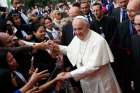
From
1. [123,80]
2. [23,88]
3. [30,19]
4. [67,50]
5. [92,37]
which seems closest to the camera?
[23,88]

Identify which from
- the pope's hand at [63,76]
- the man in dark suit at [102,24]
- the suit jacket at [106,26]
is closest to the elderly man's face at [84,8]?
the man in dark suit at [102,24]

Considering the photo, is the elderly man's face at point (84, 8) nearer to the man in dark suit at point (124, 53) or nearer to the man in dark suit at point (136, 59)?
the man in dark suit at point (124, 53)

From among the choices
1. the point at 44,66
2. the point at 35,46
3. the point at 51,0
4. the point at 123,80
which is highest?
the point at 35,46

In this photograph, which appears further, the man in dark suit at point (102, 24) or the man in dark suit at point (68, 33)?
the man in dark suit at point (102, 24)

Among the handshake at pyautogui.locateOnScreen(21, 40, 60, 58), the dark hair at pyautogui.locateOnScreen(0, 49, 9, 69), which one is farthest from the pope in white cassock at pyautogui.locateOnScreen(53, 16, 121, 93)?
the dark hair at pyautogui.locateOnScreen(0, 49, 9, 69)

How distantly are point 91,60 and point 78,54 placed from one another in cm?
33

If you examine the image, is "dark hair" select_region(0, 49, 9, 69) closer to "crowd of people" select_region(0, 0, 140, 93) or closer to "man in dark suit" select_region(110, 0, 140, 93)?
"crowd of people" select_region(0, 0, 140, 93)

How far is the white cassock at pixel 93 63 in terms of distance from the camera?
608cm

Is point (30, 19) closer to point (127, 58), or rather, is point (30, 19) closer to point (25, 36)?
point (25, 36)

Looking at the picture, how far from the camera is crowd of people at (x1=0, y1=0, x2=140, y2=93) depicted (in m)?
5.50

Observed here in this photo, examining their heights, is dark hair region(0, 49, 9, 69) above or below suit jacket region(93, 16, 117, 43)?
above

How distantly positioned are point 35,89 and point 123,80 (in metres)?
2.84

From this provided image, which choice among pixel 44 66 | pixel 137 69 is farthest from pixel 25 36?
pixel 137 69

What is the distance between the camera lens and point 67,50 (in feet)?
21.7
